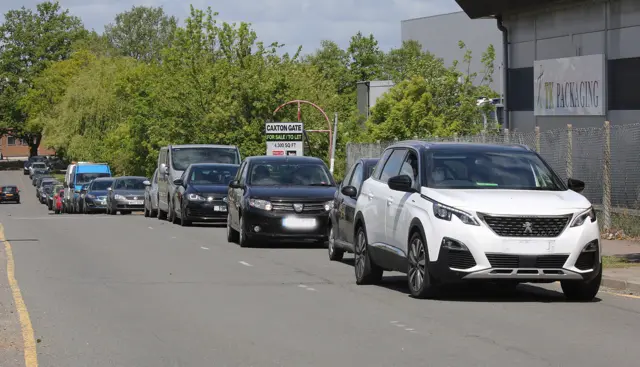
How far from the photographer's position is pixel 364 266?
592 inches

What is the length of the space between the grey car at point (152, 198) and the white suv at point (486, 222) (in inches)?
956

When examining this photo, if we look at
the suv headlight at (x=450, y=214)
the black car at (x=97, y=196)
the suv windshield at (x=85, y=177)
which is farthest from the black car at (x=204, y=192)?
the suv windshield at (x=85, y=177)

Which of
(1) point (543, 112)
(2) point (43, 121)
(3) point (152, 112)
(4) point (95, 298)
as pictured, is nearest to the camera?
(4) point (95, 298)

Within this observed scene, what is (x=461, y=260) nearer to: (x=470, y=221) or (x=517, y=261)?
(x=470, y=221)

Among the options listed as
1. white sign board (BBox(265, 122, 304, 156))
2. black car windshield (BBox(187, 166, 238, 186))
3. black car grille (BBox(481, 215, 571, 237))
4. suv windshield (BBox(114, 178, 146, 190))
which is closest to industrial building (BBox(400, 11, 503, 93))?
suv windshield (BBox(114, 178, 146, 190))

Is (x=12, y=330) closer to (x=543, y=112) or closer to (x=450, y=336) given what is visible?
(x=450, y=336)

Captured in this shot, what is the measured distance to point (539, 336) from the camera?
10383mm

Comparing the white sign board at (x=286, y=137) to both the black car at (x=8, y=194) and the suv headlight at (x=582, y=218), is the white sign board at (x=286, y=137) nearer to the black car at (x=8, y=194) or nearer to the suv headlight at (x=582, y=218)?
the suv headlight at (x=582, y=218)

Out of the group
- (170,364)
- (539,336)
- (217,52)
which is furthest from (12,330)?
(217,52)

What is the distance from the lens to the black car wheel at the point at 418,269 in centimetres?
1288

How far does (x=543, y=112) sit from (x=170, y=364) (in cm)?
2184

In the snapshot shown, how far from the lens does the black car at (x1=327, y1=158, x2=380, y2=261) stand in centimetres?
1702

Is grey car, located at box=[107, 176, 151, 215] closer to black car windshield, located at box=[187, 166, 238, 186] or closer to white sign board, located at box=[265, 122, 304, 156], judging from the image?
white sign board, located at box=[265, 122, 304, 156]

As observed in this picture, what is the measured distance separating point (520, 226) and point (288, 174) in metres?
11.3
